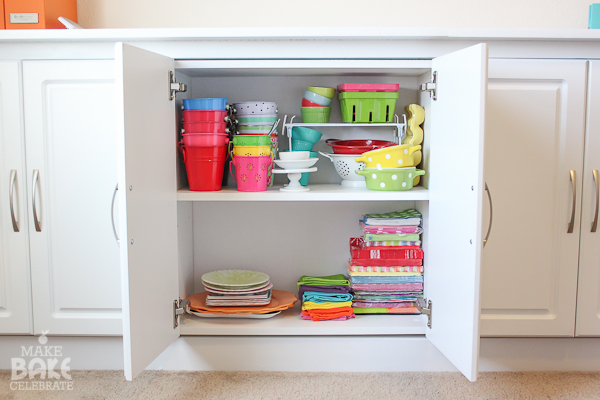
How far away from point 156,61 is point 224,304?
2.71 ft

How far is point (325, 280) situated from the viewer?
178 centimetres

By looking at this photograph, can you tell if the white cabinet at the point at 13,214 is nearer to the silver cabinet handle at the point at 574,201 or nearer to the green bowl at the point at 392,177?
the green bowl at the point at 392,177

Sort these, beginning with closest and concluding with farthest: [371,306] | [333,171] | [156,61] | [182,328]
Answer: [156,61] → [182,328] → [371,306] → [333,171]

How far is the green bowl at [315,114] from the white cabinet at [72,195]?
65cm

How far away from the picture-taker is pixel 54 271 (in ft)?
5.20

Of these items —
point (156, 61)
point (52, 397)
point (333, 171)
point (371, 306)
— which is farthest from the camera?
point (333, 171)

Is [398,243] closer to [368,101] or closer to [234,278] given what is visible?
[368,101]

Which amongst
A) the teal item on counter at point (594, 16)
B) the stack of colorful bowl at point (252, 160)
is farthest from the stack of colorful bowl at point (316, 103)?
the teal item on counter at point (594, 16)

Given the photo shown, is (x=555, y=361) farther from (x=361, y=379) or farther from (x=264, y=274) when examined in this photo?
(x=264, y=274)

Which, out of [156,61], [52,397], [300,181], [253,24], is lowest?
[52,397]

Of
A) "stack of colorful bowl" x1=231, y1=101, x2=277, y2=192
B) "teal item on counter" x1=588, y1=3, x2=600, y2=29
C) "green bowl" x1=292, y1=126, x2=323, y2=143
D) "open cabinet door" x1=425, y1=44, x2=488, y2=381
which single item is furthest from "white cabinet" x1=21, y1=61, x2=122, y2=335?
"teal item on counter" x1=588, y1=3, x2=600, y2=29

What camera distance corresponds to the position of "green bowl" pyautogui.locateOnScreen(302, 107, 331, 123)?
5.75ft

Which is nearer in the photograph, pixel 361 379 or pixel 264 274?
pixel 361 379

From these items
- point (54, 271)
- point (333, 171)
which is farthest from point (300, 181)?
point (54, 271)
